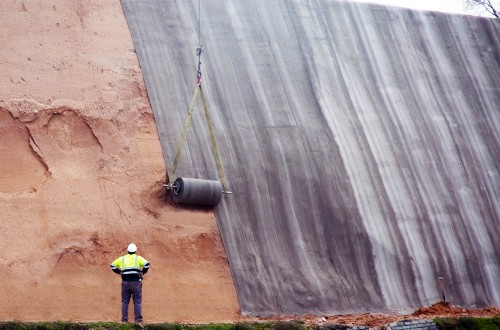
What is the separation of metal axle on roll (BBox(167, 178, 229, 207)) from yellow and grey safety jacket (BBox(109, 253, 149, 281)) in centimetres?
272

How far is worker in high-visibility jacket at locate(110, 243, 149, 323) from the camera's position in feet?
48.2

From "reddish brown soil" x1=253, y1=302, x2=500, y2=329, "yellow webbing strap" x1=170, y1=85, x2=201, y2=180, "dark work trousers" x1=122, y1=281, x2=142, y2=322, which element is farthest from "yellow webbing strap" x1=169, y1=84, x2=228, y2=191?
"dark work trousers" x1=122, y1=281, x2=142, y2=322

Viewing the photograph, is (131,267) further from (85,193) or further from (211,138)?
(211,138)

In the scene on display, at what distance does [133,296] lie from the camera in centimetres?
1484

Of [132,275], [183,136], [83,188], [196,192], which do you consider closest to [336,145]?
[183,136]

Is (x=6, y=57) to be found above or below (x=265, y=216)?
above

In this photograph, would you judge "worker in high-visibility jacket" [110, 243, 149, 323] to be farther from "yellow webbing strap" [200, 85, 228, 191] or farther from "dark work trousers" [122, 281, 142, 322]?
"yellow webbing strap" [200, 85, 228, 191]

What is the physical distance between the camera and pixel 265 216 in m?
18.3

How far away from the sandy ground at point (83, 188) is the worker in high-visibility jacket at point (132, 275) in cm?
99

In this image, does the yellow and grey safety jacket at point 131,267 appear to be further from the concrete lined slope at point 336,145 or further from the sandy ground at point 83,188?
the concrete lined slope at point 336,145

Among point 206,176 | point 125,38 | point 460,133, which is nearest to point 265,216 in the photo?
point 206,176

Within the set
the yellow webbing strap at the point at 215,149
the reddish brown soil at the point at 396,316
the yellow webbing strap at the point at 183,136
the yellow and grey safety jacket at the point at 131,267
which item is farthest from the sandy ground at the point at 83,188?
the reddish brown soil at the point at 396,316

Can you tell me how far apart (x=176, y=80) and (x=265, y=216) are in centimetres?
331

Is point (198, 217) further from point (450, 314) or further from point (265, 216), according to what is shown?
point (450, 314)
